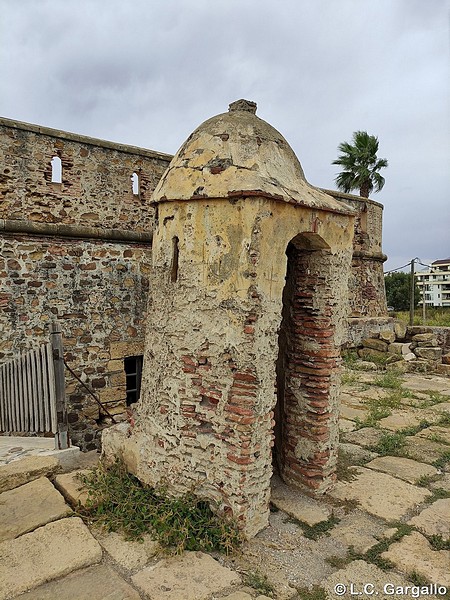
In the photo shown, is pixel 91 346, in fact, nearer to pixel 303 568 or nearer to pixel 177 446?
pixel 177 446

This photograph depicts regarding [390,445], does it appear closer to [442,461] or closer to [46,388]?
[442,461]

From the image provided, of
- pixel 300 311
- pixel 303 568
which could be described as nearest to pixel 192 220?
pixel 300 311

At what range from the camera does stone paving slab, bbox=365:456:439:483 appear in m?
4.80

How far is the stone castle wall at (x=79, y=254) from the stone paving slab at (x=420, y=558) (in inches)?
213

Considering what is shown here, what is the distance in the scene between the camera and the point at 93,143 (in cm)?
721

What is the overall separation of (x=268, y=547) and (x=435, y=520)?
5.18 feet

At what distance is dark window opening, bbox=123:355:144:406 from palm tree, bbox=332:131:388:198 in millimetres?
14104

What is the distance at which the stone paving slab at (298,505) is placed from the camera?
3.80 metres

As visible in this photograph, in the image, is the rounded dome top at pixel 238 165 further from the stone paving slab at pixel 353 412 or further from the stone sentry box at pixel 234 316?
the stone paving slab at pixel 353 412

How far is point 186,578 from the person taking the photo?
9.59 feet

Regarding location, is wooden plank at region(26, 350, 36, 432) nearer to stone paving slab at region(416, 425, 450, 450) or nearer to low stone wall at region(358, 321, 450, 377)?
stone paving slab at region(416, 425, 450, 450)

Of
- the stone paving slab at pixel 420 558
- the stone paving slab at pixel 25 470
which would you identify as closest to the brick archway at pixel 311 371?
the stone paving slab at pixel 420 558

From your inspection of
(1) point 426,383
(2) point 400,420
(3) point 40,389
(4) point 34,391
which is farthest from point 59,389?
(1) point 426,383

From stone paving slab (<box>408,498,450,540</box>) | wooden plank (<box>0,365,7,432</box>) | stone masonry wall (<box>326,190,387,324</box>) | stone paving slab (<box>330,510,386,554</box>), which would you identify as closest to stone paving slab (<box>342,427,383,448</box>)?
stone paving slab (<box>408,498,450,540</box>)
